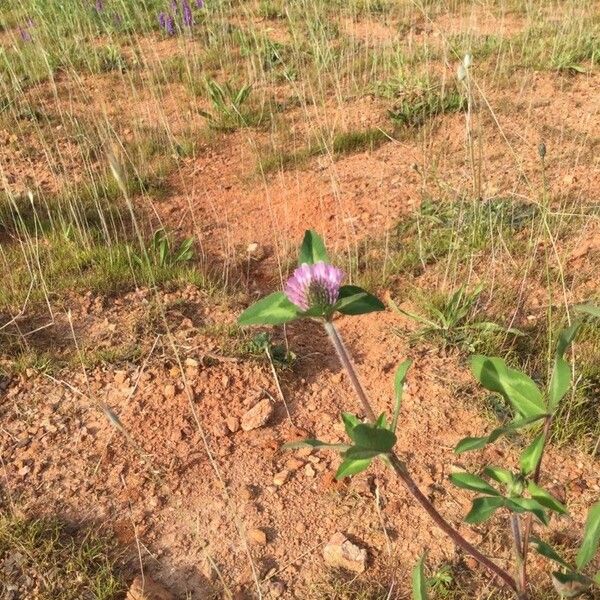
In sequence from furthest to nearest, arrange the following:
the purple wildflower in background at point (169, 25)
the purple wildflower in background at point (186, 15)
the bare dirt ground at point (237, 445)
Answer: the purple wildflower in background at point (169, 25), the purple wildflower in background at point (186, 15), the bare dirt ground at point (237, 445)

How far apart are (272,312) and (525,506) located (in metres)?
0.55

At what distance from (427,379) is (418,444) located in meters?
0.27

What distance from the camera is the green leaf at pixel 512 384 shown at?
4.33 feet

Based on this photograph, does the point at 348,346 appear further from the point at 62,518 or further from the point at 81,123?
the point at 81,123

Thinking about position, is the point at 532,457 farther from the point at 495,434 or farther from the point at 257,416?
the point at 257,416

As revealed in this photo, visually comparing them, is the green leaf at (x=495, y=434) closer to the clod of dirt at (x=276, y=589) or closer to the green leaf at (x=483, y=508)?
the green leaf at (x=483, y=508)

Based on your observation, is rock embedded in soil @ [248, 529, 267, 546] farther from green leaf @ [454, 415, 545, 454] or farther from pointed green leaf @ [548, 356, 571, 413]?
pointed green leaf @ [548, 356, 571, 413]

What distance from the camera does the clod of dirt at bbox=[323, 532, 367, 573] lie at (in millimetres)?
1772

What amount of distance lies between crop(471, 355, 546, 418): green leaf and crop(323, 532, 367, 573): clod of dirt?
26.3 inches

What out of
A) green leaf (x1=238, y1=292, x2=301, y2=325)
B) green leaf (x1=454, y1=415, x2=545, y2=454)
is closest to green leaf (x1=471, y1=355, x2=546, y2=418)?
green leaf (x1=454, y1=415, x2=545, y2=454)

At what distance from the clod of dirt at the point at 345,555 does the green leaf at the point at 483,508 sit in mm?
637

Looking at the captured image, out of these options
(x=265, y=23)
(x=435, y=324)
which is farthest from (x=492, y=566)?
(x=265, y=23)

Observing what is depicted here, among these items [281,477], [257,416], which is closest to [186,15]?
[257,416]

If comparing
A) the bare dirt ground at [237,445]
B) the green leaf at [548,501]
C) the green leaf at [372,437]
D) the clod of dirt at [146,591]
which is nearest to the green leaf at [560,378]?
the green leaf at [548,501]
